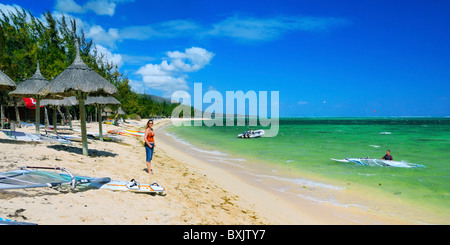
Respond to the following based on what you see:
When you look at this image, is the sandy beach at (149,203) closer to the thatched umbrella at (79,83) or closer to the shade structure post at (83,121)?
the shade structure post at (83,121)

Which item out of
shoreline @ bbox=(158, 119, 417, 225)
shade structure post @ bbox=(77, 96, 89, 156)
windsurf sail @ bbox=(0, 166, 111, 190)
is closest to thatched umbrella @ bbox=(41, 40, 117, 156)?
shade structure post @ bbox=(77, 96, 89, 156)

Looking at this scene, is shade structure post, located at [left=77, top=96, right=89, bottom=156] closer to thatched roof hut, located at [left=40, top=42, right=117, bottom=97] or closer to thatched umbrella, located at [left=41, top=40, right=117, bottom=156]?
thatched umbrella, located at [left=41, top=40, right=117, bottom=156]

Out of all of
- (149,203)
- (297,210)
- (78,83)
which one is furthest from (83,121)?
(297,210)

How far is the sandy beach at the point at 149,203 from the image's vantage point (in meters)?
4.35

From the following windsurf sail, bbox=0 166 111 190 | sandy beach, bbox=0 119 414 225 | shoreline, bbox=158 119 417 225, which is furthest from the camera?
shoreline, bbox=158 119 417 225

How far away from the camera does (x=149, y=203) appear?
5492 mm

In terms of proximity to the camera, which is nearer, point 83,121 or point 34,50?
point 83,121

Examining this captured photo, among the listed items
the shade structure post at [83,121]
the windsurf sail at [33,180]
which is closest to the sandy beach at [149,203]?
the windsurf sail at [33,180]

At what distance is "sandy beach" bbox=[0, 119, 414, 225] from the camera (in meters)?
4.35

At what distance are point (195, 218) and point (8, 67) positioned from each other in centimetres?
2179

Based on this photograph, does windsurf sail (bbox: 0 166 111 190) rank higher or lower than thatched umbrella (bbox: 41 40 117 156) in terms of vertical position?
lower

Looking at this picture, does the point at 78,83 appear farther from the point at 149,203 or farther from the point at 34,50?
the point at 34,50

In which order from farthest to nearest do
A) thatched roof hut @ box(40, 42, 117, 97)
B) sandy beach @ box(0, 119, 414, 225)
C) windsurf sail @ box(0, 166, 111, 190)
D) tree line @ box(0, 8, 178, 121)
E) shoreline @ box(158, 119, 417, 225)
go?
tree line @ box(0, 8, 178, 121)
thatched roof hut @ box(40, 42, 117, 97)
shoreline @ box(158, 119, 417, 225)
windsurf sail @ box(0, 166, 111, 190)
sandy beach @ box(0, 119, 414, 225)
